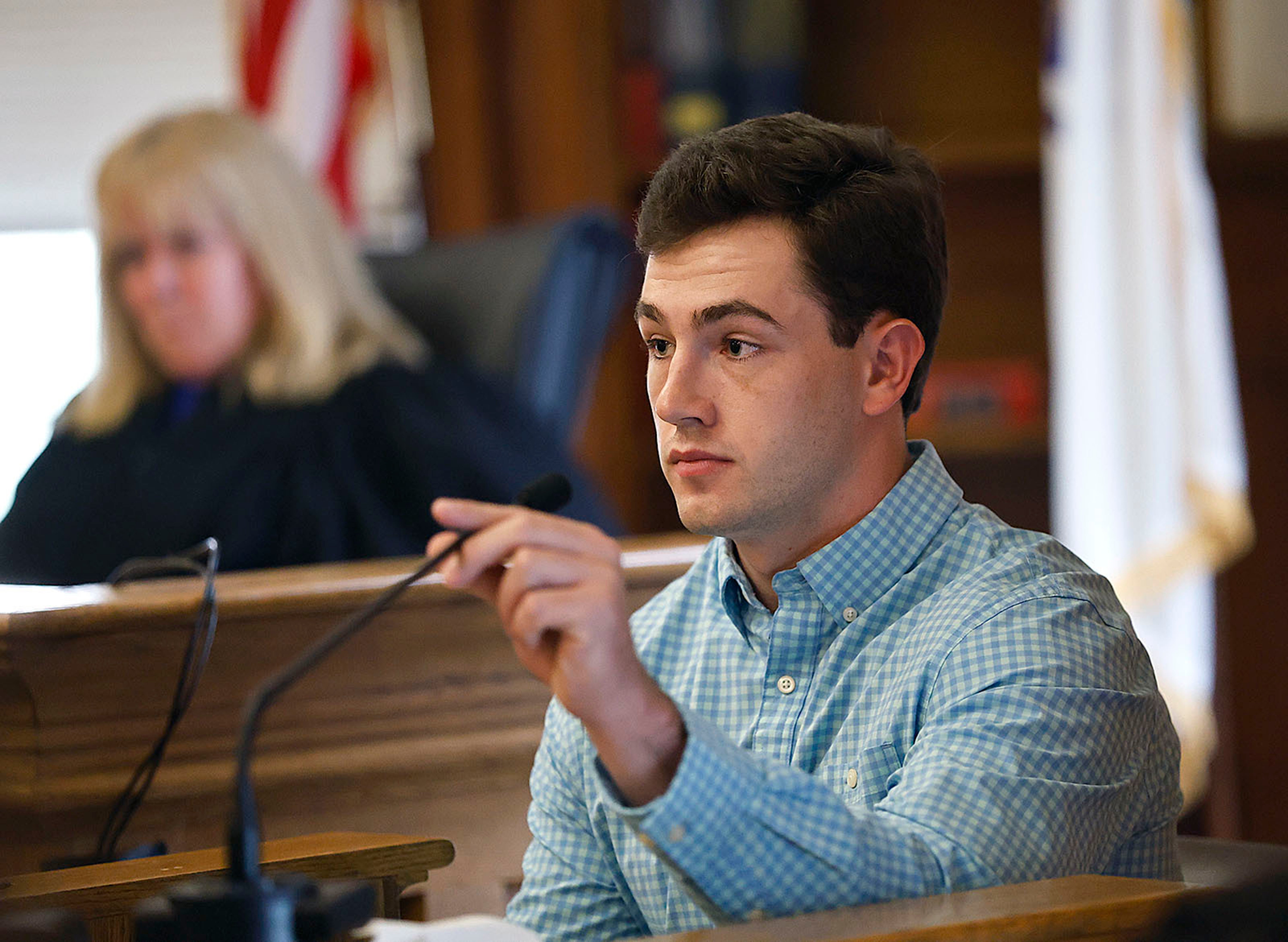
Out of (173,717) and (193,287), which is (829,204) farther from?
(193,287)

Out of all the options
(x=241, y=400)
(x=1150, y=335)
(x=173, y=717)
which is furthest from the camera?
(x=1150, y=335)

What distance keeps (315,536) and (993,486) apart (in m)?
1.79

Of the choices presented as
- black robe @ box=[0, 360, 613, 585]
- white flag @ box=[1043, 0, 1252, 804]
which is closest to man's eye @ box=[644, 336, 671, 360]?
black robe @ box=[0, 360, 613, 585]

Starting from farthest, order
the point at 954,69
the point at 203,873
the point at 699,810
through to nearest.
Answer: the point at 954,69
the point at 203,873
the point at 699,810

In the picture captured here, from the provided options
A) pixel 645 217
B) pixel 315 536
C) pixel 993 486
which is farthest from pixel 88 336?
pixel 645 217

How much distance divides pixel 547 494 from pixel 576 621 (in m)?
0.09

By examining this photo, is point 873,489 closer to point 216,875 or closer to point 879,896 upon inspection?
point 879,896

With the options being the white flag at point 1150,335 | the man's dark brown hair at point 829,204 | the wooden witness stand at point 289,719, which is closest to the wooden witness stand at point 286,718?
the wooden witness stand at point 289,719

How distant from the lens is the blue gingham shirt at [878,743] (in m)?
0.75

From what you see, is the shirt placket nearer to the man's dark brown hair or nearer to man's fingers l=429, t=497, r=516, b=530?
the man's dark brown hair

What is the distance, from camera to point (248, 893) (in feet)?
1.99

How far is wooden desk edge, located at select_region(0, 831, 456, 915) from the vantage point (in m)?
0.87

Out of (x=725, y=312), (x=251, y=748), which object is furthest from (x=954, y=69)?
(x=251, y=748)

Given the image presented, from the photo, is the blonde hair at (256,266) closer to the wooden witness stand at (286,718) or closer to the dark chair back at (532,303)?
the dark chair back at (532,303)
